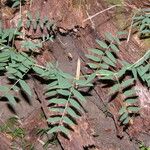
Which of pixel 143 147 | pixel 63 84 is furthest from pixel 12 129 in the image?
pixel 63 84

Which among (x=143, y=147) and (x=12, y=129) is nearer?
(x=143, y=147)

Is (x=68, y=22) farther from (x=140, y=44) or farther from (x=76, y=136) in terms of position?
(x=76, y=136)

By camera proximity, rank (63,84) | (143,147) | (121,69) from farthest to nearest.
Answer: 1. (143,147)
2. (121,69)
3. (63,84)

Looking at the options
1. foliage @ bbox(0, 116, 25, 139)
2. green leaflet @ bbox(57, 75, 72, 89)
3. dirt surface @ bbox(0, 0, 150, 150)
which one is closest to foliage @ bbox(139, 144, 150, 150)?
dirt surface @ bbox(0, 0, 150, 150)

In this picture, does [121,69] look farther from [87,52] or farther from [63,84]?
[87,52]

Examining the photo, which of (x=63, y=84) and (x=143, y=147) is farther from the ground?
(x=63, y=84)

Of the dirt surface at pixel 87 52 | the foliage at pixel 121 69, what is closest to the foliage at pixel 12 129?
the dirt surface at pixel 87 52

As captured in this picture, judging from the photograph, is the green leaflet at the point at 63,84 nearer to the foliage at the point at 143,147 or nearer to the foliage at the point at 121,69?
the foliage at the point at 121,69

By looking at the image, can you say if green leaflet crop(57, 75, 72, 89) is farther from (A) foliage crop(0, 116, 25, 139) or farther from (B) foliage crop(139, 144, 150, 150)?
(A) foliage crop(0, 116, 25, 139)
